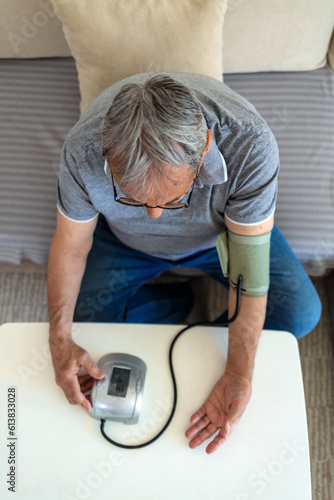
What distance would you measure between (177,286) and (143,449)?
0.67 metres

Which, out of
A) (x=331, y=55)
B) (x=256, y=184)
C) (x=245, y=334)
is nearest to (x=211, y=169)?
(x=256, y=184)

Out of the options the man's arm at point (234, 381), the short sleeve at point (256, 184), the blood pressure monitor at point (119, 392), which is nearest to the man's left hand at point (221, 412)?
the man's arm at point (234, 381)

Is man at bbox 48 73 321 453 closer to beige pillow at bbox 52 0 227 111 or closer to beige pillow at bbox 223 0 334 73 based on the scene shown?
beige pillow at bbox 52 0 227 111

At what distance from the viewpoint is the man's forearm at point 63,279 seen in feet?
3.23

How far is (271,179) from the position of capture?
842 millimetres

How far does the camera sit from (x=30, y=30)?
1279 millimetres

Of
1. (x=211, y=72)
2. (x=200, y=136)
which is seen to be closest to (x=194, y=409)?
(x=200, y=136)

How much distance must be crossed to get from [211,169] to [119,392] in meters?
0.44

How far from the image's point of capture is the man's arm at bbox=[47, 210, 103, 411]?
2.84 ft

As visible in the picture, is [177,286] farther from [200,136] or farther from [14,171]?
[200,136]

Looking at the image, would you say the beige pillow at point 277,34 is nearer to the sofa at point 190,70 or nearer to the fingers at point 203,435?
the sofa at point 190,70

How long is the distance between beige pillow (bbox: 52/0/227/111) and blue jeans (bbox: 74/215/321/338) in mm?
412

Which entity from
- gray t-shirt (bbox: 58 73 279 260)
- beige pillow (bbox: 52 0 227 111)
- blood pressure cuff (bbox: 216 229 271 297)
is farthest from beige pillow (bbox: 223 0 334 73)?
blood pressure cuff (bbox: 216 229 271 297)

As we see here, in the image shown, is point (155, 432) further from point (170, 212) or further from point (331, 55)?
point (331, 55)
